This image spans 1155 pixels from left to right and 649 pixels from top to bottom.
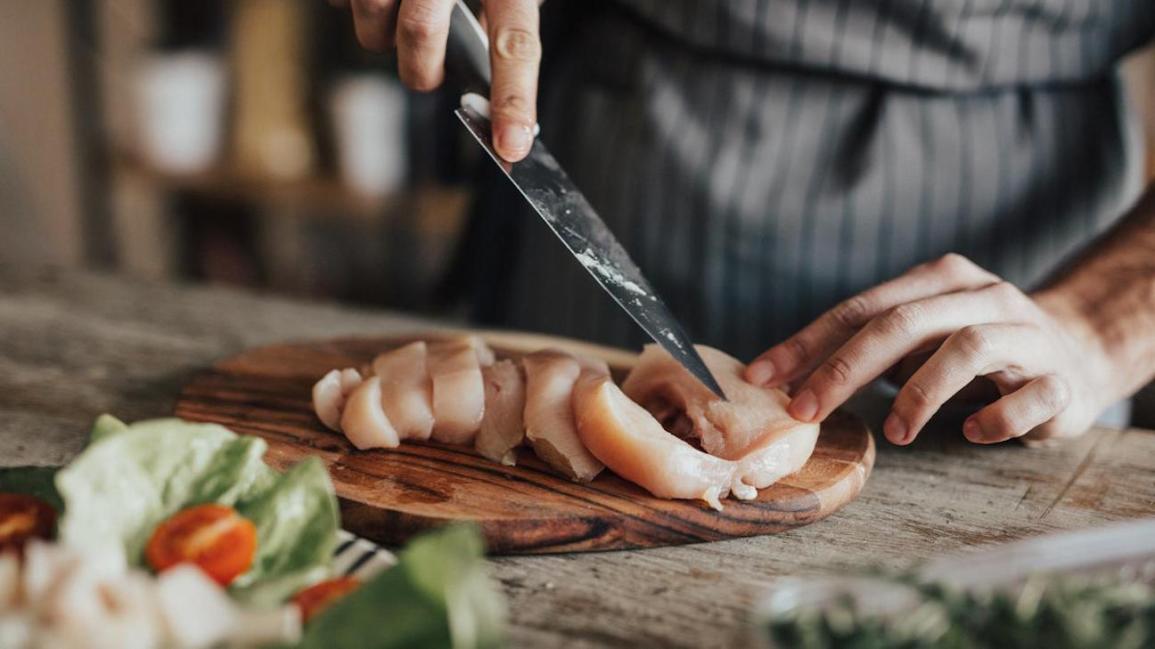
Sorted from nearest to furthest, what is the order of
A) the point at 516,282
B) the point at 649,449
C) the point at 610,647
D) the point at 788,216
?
the point at 610,647 → the point at 649,449 → the point at 788,216 → the point at 516,282

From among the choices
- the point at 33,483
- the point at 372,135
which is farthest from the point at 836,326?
the point at 372,135

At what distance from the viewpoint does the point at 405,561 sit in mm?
639

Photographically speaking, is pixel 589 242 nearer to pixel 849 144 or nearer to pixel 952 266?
pixel 952 266

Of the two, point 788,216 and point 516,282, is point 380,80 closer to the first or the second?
point 516,282

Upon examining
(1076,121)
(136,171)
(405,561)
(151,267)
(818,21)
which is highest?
(818,21)

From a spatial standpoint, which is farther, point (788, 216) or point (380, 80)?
point (380, 80)

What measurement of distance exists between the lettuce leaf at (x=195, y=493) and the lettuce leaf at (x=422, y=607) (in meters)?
0.10

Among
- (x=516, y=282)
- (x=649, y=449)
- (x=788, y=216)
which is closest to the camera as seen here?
(x=649, y=449)

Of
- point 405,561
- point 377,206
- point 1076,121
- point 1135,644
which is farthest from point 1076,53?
point 377,206

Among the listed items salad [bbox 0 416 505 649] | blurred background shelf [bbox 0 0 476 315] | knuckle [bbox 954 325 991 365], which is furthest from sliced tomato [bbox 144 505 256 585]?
blurred background shelf [bbox 0 0 476 315]

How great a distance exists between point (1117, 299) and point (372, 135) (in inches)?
80.1

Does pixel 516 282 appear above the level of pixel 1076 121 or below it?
below

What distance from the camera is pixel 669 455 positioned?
3.37ft

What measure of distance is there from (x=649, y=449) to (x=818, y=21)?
826 millimetres
